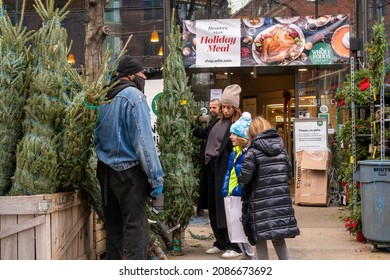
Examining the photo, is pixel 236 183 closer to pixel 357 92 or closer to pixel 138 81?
pixel 138 81

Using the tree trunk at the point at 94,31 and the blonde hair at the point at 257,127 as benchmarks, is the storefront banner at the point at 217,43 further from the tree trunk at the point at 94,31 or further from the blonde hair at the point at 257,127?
the blonde hair at the point at 257,127

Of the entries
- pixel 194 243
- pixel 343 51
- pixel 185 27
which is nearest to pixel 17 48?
pixel 194 243

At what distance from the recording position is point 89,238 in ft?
20.0

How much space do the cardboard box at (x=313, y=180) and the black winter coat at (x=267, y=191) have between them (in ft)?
19.4

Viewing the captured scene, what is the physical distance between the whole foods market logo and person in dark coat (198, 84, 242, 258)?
5.09 m

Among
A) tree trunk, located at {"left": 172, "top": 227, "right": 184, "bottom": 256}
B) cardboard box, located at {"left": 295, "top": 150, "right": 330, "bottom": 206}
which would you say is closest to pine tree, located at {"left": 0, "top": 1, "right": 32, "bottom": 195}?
tree trunk, located at {"left": 172, "top": 227, "right": 184, "bottom": 256}

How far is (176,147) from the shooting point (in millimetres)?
7141

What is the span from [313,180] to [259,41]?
2.80 m

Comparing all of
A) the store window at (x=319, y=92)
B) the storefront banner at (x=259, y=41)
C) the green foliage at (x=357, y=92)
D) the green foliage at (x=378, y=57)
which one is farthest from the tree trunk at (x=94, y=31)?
the store window at (x=319, y=92)

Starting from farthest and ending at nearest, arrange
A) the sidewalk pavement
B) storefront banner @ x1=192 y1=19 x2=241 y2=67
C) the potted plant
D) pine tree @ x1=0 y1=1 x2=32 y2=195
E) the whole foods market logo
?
storefront banner @ x1=192 y1=19 x2=241 y2=67 < the whole foods market logo < the potted plant < the sidewalk pavement < pine tree @ x1=0 y1=1 x2=32 y2=195

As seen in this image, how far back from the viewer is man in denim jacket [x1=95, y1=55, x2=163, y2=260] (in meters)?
4.96

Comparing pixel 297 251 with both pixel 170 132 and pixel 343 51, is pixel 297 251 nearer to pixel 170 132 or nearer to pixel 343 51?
pixel 170 132

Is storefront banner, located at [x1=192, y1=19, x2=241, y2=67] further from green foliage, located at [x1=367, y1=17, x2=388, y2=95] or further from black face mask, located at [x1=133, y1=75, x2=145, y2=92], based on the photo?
black face mask, located at [x1=133, y1=75, x2=145, y2=92]

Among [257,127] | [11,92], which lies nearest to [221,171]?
[257,127]
